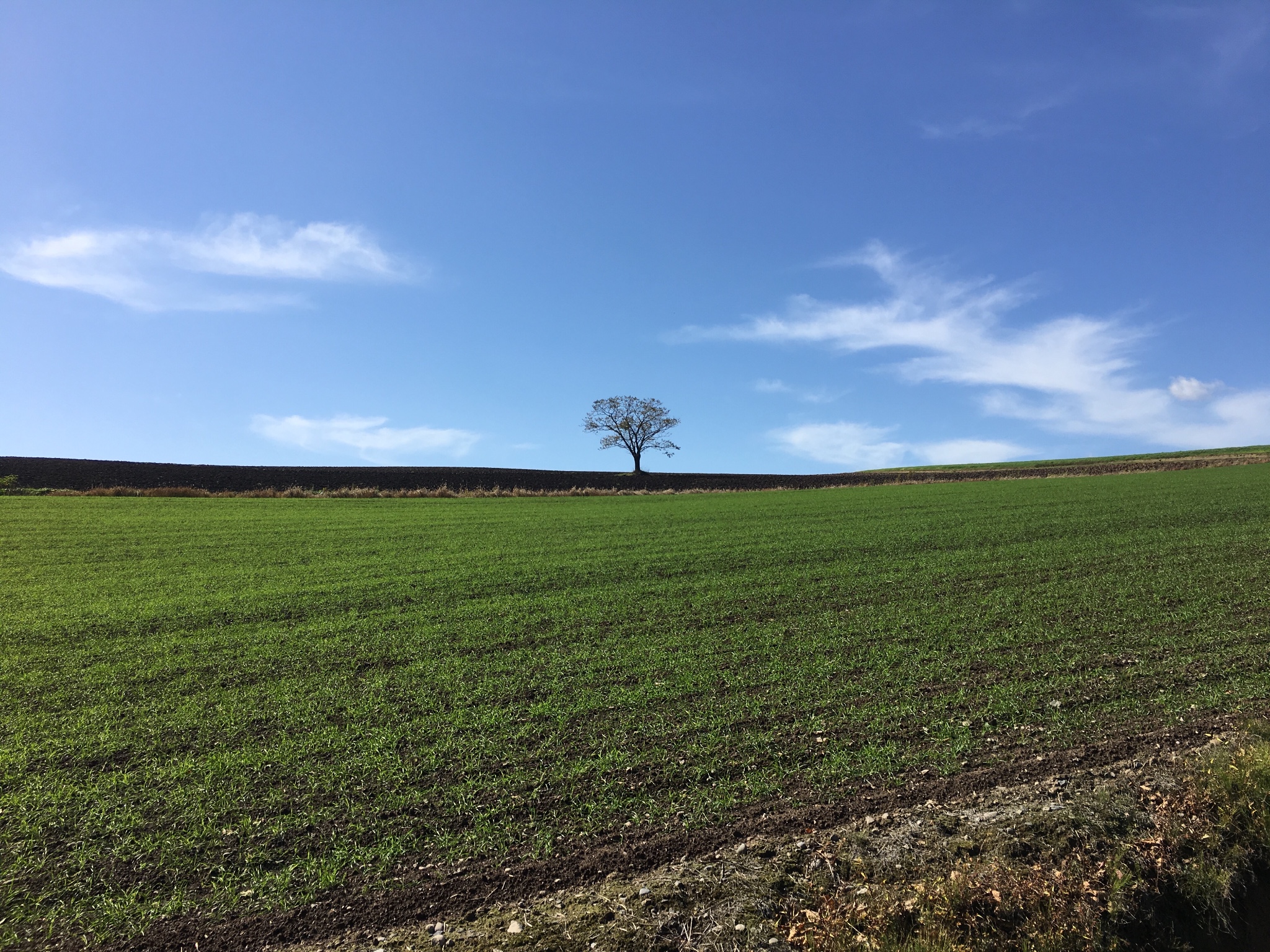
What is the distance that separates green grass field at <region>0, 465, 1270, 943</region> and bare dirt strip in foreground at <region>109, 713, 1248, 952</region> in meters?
0.18

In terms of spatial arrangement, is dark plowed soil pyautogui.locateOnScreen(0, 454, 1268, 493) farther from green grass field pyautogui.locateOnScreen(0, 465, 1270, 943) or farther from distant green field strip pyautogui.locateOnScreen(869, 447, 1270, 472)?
green grass field pyautogui.locateOnScreen(0, 465, 1270, 943)

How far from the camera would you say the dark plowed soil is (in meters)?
40.1

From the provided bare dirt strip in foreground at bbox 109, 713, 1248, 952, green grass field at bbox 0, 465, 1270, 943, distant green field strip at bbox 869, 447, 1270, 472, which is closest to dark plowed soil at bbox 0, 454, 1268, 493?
distant green field strip at bbox 869, 447, 1270, 472

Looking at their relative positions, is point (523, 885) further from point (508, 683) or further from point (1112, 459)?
point (1112, 459)

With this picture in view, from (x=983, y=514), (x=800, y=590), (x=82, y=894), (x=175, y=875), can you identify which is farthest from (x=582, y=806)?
(x=983, y=514)

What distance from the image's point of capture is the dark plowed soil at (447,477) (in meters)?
40.1

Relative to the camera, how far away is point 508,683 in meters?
8.05

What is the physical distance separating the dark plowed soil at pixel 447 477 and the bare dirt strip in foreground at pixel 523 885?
3742cm

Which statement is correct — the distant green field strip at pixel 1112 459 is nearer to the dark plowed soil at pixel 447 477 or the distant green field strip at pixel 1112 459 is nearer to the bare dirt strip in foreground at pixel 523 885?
the dark plowed soil at pixel 447 477

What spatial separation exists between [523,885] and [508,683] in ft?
11.8

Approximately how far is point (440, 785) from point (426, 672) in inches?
116

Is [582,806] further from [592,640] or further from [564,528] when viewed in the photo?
[564,528]

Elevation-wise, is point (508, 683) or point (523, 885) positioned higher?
point (508, 683)

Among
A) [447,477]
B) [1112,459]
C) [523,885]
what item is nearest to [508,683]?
[523,885]
